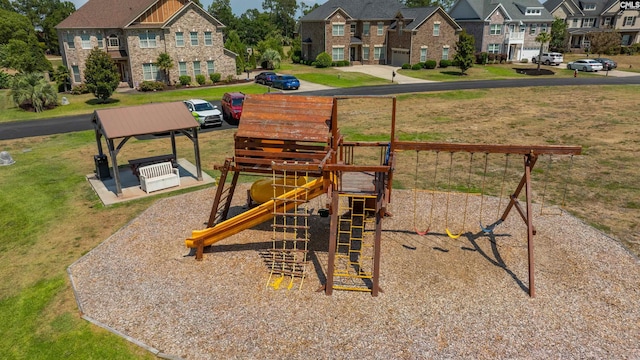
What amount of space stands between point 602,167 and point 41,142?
31209mm

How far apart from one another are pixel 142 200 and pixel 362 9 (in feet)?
183

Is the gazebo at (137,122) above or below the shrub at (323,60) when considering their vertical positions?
below

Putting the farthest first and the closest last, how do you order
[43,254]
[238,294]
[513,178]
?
[513,178] < [43,254] < [238,294]

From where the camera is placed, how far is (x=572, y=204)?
16.1 meters

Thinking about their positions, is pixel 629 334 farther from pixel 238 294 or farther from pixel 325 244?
pixel 238 294

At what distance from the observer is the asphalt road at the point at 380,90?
30.1 meters

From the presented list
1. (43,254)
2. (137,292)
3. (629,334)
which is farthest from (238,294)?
(629,334)

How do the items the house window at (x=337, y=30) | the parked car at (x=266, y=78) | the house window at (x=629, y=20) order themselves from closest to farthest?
the parked car at (x=266, y=78) → the house window at (x=337, y=30) → the house window at (x=629, y=20)

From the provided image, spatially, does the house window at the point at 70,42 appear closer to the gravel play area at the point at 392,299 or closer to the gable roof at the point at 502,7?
the gravel play area at the point at 392,299

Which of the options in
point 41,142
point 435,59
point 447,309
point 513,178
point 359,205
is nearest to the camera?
point 447,309

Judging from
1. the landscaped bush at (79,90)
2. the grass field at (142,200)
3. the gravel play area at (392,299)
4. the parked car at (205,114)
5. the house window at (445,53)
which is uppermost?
the house window at (445,53)

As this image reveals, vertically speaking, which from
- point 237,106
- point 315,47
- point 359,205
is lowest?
point 359,205

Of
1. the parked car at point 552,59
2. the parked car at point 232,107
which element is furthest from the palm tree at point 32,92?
the parked car at point 552,59

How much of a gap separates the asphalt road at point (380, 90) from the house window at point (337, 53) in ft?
57.8
